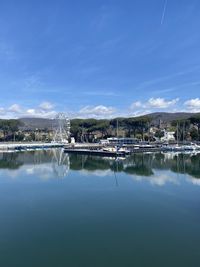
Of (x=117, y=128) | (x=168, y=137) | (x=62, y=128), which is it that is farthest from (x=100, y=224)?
(x=168, y=137)

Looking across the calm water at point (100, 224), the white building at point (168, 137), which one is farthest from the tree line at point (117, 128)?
the calm water at point (100, 224)

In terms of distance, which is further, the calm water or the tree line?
the tree line

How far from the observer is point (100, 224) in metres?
12.8

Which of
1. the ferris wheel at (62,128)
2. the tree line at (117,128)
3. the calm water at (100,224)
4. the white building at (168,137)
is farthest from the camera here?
the ferris wheel at (62,128)

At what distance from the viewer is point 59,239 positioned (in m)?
10.9

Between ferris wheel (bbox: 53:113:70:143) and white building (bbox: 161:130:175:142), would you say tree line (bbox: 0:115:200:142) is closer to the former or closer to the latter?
white building (bbox: 161:130:175:142)

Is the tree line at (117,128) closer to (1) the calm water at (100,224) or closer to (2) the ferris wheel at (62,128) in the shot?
(2) the ferris wheel at (62,128)

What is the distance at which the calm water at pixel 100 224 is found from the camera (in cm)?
938

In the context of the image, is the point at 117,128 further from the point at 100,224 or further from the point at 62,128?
the point at 100,224

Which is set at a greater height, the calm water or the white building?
the white building

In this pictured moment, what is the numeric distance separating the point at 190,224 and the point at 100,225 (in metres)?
3.71

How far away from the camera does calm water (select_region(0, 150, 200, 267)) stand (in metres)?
9.38

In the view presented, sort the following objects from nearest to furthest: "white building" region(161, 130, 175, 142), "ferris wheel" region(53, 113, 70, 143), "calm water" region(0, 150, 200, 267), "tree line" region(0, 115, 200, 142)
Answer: "calm water" region(0, 150, 200, 267) → "tree line" region(0, 115, 200, 142) → "white building" region(161, 130, 175, 142) → "ferris wheel" region(53, 113, 70, 143)

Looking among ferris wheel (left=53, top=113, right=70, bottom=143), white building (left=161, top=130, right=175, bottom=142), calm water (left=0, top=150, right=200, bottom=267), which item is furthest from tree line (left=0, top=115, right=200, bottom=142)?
calm water (left=0, top=150, right=200, bottom=267)
